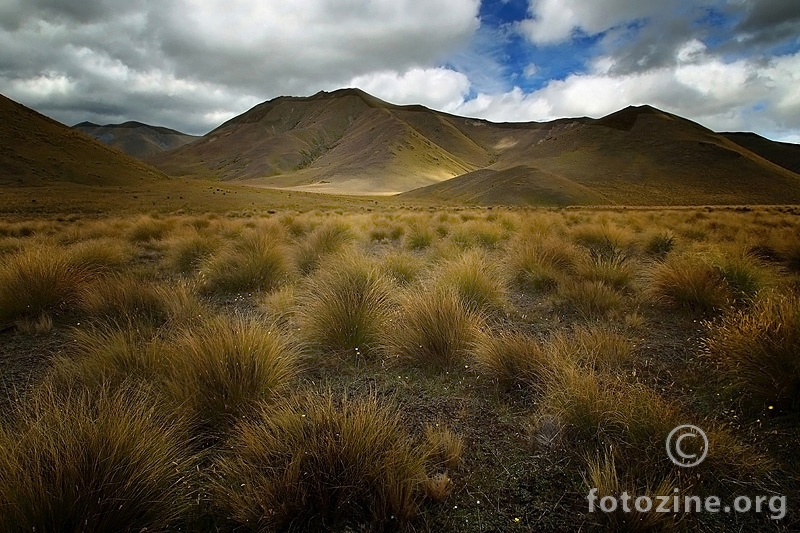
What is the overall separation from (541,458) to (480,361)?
1081 mm

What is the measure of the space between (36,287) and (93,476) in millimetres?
4239

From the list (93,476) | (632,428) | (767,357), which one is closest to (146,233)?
(93,476)

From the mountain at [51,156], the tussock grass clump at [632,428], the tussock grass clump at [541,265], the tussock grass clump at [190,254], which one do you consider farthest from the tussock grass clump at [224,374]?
the mountain at [51,156]

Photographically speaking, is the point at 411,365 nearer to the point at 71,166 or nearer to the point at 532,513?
the point at 532,513

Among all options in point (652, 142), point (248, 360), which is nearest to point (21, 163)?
point (248, 360)

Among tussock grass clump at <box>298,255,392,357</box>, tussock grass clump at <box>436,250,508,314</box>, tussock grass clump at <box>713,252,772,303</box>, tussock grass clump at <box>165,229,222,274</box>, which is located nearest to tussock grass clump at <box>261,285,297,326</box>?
tussock grass clump at <box>298,255,392,357</box>

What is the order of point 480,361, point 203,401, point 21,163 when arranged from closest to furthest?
point 203,401
point 480,361
point 21,163

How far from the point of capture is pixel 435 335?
3467mm

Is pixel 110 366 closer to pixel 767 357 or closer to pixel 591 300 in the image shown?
pixel 767 357

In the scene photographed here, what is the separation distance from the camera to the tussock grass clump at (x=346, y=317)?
360 cm

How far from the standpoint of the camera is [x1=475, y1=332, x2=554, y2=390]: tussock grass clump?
2.90 metres

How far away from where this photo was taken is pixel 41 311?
4332mm

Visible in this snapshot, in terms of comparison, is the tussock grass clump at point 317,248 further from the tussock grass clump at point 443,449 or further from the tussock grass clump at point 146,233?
the tussock grass clump at point 146,233
